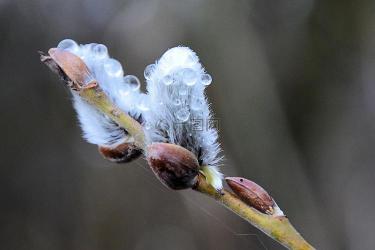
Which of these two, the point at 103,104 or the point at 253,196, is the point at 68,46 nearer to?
the point at 103,104

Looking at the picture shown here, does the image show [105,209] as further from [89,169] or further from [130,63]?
[130,63]

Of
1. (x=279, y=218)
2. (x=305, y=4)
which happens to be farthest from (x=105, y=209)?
(x=279, y=218)

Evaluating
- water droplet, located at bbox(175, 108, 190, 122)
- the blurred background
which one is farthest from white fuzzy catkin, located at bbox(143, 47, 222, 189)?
the blurred background

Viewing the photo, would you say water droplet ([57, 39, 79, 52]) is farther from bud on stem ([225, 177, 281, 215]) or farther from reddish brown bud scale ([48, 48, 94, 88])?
bud on stem ([225, 177, 281, 215])

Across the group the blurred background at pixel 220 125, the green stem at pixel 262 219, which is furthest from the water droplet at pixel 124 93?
the blurred background at pixel 220 125

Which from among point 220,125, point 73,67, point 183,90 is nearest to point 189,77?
point 183,90

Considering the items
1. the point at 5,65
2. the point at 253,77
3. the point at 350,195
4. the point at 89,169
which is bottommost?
the point at 89,169

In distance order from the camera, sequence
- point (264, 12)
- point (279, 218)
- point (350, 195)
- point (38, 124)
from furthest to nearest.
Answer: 1. point (38, 124)
2. point (264, 12)
3. point (350, 195)
4. point (279, 218)

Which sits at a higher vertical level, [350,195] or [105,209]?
[350,195]
